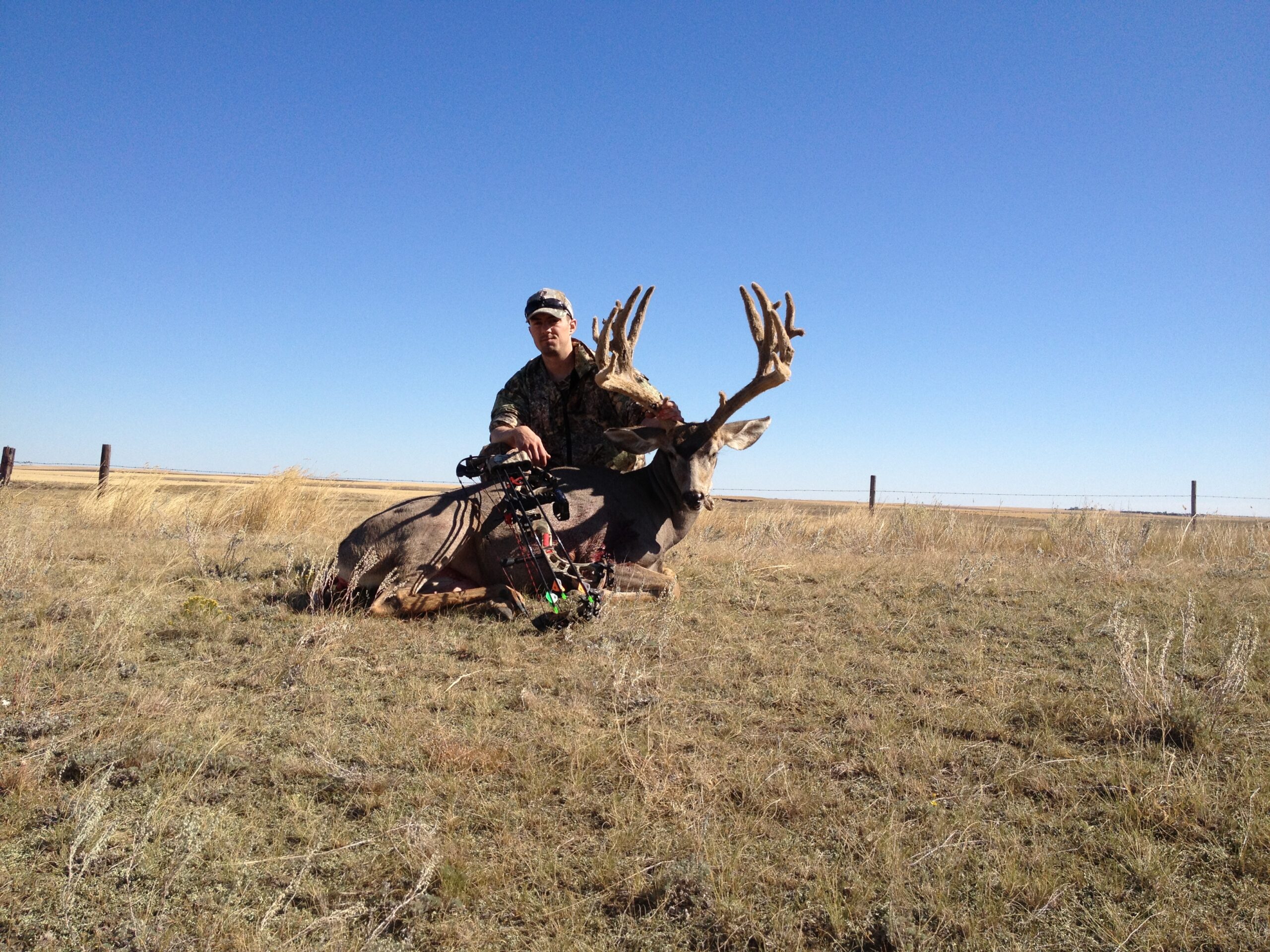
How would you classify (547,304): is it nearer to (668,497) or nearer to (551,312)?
(551,312)

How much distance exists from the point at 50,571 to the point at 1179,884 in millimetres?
7669

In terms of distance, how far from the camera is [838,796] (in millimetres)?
2602

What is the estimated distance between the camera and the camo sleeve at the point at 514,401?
22.2ft

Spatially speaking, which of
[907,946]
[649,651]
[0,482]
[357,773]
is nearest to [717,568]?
[649,651]

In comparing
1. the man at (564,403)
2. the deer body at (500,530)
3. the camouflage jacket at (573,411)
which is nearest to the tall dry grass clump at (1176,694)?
the deer body at (500,530)

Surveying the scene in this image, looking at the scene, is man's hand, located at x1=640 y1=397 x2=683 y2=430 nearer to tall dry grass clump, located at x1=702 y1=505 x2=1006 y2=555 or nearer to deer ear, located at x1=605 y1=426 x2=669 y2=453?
deer ear, located at x1=605 y1=426 x2=669 y2=453

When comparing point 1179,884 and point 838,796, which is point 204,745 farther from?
point 1179,884

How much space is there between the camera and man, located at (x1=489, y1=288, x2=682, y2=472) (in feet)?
21.9

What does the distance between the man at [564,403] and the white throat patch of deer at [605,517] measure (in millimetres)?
289

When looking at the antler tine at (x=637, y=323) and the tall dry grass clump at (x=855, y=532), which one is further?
the tall dry grass clump at (x=855, y=532)

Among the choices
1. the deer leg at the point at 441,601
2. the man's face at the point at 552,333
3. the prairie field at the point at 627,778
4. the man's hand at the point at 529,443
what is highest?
the man's face at the point at 552,333

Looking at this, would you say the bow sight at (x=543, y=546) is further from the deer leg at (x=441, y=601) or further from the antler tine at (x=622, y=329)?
the antler tine at (x=622, y=329)

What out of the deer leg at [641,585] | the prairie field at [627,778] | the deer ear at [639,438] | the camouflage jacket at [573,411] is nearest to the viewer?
the prairie field at [627,778]

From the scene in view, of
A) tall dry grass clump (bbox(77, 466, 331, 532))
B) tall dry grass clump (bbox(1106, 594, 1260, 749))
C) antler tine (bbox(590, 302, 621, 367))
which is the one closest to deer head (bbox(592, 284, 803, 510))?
antler tine (bbox(590, 302, 621, 367))
